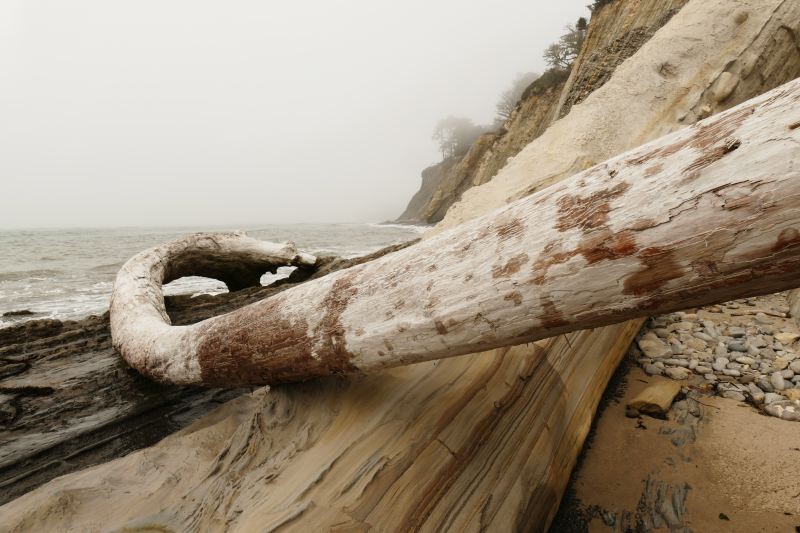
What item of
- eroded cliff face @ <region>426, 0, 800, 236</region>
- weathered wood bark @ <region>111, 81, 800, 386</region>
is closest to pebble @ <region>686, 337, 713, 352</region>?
eroded cliff face @ <region>426, 0, 800, 236</region>

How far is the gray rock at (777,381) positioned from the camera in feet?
6.88

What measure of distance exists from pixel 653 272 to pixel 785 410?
1.87 metres

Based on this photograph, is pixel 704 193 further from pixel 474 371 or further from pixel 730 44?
pixel 730 44

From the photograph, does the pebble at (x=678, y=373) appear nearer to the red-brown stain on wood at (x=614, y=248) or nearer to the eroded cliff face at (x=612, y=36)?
the red-brown stain on wood at (x=614, y=248)

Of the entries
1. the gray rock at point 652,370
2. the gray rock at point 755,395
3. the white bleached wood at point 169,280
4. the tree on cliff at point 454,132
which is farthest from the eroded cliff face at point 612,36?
the tree on cliff at point 454,132

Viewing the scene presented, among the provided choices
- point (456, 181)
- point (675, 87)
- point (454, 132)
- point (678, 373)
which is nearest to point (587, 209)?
Answer: point (678, 373)

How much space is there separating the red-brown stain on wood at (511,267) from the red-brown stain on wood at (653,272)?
28 centimetres

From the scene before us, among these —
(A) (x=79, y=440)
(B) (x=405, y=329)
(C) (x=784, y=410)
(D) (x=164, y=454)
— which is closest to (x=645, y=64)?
(C) (x=784, y=410)

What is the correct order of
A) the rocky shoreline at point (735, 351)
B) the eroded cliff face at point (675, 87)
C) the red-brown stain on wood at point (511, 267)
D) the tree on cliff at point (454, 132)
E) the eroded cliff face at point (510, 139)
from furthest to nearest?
the tree on cliff at point (454, 132) < the eroded cliff face at point (510, 139) < the eroded cliff face at point (675, 87) < the rocky shoreline at point (735, 351) < the red-brown stain on wood at point (511, 267)

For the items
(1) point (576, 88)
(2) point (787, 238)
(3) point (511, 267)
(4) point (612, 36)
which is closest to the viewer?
(2) point (787, 238)

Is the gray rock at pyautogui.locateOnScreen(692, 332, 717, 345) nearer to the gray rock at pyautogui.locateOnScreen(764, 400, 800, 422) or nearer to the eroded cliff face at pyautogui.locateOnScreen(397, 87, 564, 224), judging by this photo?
the gray rock at pyautogui.locateOnScreen(764, 400, 800, 422)

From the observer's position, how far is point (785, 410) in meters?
1.92

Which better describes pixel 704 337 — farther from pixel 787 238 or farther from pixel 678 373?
pixel 787 238

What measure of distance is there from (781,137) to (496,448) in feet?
4.71
